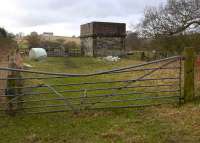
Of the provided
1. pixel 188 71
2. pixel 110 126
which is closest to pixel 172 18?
pixel 188 71

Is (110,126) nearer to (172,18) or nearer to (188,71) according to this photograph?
(188,71)

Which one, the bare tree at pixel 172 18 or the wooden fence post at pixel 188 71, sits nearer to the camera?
the wooden fence post at pixel 188 71

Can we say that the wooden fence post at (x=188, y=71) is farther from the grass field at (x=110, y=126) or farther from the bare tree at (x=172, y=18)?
the bare tree at (x=172, y=18)

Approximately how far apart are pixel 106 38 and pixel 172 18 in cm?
1929

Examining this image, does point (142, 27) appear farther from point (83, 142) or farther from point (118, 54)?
point (83, 142)

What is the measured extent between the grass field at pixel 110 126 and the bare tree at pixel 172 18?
656 inches

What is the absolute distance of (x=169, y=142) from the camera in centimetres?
538

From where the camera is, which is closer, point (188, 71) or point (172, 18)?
point (188, 71)

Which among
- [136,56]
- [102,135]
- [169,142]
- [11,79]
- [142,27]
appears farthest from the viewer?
[136,56]

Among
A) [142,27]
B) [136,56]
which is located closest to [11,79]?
[142,27]

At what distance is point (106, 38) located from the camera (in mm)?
43094

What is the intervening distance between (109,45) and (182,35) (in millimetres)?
19561

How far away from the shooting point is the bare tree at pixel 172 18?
2302 cm

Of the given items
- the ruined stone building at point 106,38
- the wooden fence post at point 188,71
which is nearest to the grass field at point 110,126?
the wooden fence post at point 188,71
